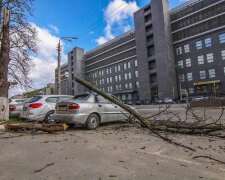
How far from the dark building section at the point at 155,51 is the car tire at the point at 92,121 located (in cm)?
4529

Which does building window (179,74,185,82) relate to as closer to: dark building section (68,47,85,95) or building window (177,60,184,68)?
building window (177,60,184,68)

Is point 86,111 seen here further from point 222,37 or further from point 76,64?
point 76,64

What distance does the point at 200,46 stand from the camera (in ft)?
163

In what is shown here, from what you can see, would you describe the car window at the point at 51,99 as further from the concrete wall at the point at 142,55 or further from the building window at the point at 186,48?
the building window at the point at 186,48

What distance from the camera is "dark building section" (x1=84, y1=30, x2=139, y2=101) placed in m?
67.0

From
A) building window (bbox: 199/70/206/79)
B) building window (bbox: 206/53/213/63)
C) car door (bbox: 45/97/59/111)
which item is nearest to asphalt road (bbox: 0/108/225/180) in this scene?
car door (bbox: 45/97/59/111)

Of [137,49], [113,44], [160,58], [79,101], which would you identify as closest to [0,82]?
[79,101]

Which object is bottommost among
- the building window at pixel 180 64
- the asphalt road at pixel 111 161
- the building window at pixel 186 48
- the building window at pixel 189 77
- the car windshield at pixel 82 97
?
the asphalt road at pixel 111 161

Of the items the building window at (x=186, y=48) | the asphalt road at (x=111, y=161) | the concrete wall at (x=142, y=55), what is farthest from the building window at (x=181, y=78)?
the asphalt road at (x=111, y=161)

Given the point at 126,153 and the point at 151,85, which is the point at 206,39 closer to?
the point at 151,85

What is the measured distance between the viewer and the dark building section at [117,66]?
6700 centimetres

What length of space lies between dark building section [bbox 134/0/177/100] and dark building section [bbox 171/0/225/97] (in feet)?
8.07

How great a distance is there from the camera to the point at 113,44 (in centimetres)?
7450

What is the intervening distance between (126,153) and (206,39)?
172 feet
